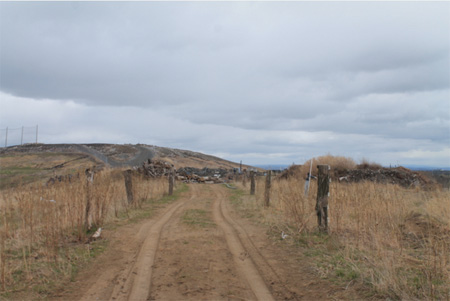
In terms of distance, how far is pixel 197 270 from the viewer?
6.17m

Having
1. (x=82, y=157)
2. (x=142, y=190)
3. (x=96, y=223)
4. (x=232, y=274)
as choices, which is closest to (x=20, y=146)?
(x=82, y=157)

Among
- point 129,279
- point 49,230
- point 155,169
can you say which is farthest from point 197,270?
point 155,169

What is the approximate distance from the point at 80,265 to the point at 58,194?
2.85 meters

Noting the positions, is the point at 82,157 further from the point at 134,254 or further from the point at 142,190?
the point at 134,254

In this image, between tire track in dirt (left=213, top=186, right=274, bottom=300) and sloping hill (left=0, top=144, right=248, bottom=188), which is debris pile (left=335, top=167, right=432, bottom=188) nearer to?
tire track in dirt (left=213, top=186, right=274, bottom=300)

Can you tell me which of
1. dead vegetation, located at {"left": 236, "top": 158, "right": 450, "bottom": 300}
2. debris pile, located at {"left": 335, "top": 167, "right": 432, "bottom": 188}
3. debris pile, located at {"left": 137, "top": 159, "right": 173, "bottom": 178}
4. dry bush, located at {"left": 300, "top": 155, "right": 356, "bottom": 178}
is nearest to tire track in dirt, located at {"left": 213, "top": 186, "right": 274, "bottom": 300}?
dead vegetation, located at {"left": 236, "top": 158, "right": 450, "bottom": 300}

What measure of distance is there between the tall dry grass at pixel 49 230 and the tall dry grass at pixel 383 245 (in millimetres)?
4776

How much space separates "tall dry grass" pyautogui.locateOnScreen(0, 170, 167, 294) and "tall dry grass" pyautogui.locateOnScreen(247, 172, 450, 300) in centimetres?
478

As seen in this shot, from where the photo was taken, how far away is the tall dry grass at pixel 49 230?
5773 mm

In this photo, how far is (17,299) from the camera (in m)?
4.86

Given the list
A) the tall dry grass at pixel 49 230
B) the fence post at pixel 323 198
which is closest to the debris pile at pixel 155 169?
the tall dry grass at pixel 49 230

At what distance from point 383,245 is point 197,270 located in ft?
12.3

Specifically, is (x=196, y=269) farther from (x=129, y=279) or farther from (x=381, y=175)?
(x=381, y=175)

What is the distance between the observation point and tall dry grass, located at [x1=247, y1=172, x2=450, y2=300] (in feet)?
15.9
